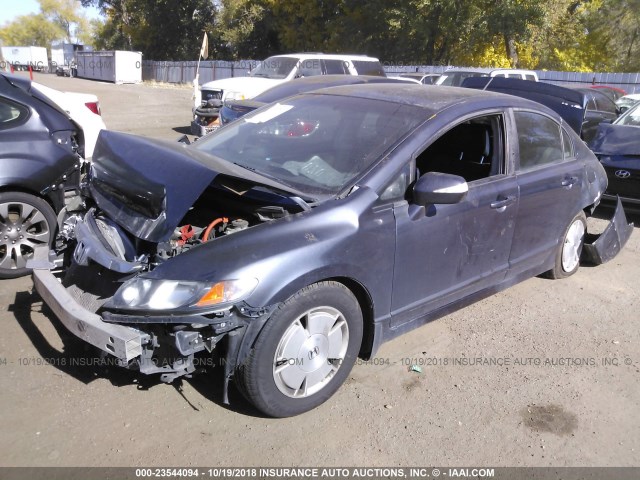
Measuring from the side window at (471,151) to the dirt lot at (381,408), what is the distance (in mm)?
1199

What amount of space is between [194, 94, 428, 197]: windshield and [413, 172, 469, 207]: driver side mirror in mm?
328

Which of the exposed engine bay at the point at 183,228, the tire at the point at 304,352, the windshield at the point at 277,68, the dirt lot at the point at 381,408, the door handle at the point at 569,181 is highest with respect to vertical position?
the windshield at the point at 277,68

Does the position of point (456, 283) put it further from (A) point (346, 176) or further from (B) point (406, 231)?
(A) point (346, 176)

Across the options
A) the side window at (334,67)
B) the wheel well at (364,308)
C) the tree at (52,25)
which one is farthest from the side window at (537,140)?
the tree at (52,25)

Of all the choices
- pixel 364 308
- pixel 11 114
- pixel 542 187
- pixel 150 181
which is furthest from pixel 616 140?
pixel 11 114

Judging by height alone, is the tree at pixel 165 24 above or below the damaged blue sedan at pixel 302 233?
above

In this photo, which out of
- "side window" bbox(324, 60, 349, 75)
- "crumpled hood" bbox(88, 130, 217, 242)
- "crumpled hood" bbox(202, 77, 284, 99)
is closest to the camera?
"crumpled hood" bbox(88, 130, 217, 242)

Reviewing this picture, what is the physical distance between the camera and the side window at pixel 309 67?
1389 cm

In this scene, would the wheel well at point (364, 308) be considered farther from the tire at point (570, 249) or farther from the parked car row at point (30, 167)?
the parked car row at point (30, 167)

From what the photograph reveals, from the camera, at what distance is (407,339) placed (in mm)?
4051

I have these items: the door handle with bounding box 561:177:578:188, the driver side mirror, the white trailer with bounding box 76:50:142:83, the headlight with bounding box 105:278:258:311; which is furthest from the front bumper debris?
the white trailer with bounding box 76:50:142:83

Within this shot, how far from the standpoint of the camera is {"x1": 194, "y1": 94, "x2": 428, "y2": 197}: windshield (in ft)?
11.4

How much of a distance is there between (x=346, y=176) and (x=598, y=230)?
197 inches

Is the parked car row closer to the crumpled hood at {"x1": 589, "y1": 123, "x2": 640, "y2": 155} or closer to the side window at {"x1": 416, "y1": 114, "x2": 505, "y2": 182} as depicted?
the side window at {"x1": 416, "y1": 114, "x2": 505, "y2": 182}
